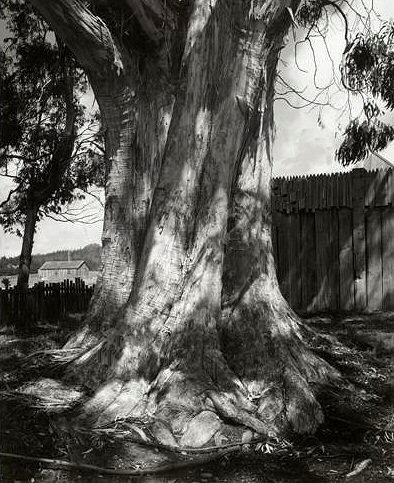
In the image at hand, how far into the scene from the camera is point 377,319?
8742 mm

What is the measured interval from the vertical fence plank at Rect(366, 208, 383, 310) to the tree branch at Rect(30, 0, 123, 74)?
5389mm

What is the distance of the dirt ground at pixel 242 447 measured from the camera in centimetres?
370

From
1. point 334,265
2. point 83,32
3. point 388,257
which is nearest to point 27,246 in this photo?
point 334,265

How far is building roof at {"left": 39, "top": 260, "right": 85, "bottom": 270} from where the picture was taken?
58.7 meters

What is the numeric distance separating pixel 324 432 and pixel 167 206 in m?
2.14

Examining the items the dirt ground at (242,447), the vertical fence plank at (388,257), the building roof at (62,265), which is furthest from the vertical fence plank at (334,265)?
the building roof at (62,265)

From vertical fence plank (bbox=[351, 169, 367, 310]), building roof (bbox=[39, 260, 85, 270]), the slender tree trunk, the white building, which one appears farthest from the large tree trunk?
building roof (bbox=[39, 260, 85, 270])

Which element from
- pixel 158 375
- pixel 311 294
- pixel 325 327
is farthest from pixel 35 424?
pixel 311 294

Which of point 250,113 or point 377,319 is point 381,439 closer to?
point 250,113

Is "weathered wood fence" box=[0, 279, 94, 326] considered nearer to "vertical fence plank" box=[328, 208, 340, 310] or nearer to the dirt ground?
"vertical fence plank" box=[328, 208, 340, 310]

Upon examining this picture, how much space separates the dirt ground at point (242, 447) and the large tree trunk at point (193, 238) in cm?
23

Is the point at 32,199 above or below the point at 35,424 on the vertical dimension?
above

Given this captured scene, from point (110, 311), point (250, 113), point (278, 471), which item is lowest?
point (278, 471)

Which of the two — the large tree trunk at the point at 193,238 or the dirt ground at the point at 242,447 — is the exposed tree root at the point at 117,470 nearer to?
the dirt ground at the point at 242,447
